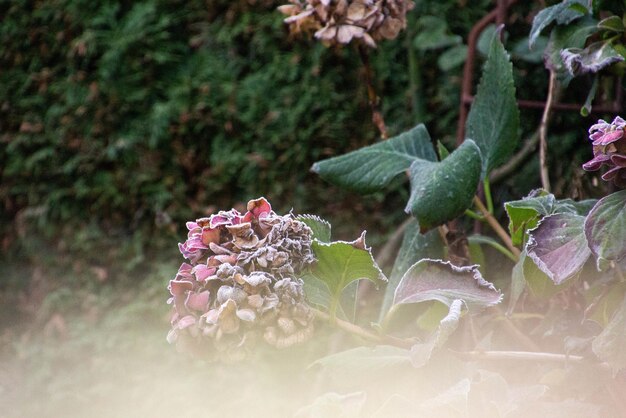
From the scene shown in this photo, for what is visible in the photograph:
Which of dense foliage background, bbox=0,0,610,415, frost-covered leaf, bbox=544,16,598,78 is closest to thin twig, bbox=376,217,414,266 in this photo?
dense foliage background, bbox=0,0,610,415

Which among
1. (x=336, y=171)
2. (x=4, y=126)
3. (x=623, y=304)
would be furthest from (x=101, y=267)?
(x=623, y=304)

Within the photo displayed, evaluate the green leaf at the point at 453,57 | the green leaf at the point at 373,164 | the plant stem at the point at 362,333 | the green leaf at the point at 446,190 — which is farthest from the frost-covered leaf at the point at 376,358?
the green leaf at the point at 453,57

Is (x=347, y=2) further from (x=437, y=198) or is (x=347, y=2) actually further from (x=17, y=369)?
(x=17, y=369)

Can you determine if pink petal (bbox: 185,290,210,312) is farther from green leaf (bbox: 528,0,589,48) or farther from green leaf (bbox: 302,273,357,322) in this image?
green leaf (bbox: 528,0,589,48)

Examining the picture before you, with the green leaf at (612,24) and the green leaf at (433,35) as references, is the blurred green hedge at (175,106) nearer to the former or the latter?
the green leaf at (433,35)

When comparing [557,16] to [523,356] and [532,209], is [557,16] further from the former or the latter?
[523,356]

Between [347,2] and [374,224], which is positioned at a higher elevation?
[347,2]
